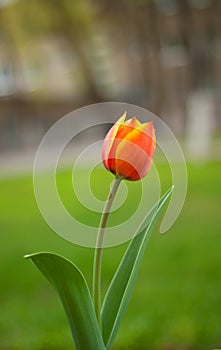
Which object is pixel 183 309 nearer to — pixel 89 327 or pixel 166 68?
pixel 89 327

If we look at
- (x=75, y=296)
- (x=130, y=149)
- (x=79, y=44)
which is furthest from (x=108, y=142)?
(x=79, y=44)

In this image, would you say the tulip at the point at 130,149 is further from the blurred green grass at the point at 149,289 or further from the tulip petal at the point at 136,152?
the blurred green grass at the point at 149,289

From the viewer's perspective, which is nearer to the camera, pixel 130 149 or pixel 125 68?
pixel 130 149

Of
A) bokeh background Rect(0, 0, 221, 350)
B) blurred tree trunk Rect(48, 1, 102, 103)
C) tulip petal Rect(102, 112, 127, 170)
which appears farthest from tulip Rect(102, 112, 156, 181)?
blurred tree trunk Rect(48, 1, 102, 103)

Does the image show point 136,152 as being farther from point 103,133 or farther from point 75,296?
point 103,133

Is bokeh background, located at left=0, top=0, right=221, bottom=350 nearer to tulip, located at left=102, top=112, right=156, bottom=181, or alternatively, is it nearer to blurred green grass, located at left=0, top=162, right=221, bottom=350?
blurred green grass, located at left=0, top=162, right=221, bottom=350

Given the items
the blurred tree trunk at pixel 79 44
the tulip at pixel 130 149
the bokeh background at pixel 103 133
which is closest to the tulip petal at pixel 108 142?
the tulip at pixel 130 149

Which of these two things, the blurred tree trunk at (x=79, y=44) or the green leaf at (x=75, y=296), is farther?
the blurred tree trunk at (x=79, y=44)
